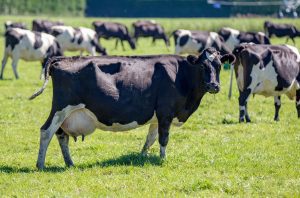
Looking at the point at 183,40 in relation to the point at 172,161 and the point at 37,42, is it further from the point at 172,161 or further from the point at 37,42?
the point at 172,161

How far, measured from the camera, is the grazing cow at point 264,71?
1582cm

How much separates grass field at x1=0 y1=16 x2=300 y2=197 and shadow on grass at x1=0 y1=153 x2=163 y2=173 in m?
0.01

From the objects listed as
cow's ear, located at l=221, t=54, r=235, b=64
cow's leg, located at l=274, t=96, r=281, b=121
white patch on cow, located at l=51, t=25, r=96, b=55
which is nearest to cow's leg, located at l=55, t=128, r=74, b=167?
cow's ear, located at l=221, t=54, r=235, b=64

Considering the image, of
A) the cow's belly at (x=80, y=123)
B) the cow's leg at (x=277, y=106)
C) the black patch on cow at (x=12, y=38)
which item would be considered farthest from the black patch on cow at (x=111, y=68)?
the black patch on cow at (x=12, y=38)

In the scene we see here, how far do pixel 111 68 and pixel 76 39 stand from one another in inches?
914

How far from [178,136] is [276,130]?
2221 millimetres

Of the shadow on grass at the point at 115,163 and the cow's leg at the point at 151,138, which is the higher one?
the cow's leg at the point at 151,138

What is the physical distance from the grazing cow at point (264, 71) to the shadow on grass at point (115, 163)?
5199 mm

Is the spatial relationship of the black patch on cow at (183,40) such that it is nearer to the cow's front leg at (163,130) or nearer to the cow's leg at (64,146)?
the cow's front leg at (163,130)

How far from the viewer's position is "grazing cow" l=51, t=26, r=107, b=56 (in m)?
33.6

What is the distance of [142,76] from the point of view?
11.1 m

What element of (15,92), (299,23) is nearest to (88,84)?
(15,92)

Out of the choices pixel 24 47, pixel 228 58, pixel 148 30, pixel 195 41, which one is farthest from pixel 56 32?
pixel 228 58

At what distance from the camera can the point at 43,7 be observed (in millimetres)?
79750
